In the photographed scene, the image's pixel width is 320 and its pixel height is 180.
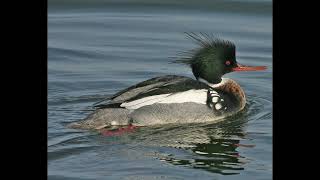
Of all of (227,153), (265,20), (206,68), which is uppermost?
(265,20)

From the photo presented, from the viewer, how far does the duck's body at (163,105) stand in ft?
27.7

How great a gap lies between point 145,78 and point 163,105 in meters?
1.57

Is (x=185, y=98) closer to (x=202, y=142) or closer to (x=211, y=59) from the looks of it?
(x=211, y=59)

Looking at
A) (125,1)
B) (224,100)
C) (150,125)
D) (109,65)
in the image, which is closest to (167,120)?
(150,125)

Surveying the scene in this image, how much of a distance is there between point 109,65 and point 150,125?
2370mm

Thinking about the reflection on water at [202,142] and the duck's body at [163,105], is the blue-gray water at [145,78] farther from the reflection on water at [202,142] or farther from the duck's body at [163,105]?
the duck's body at [163,105]

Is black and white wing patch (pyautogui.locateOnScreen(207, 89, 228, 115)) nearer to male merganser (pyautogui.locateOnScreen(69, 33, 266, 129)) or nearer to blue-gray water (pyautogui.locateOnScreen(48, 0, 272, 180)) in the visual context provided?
male merganser (pyautogui.locateOnScreen(69, 33, 266, 129))

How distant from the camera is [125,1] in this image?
46.7 feet

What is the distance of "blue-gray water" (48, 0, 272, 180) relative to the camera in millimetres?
6875

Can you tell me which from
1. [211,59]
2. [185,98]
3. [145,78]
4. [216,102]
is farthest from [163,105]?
[145,78]

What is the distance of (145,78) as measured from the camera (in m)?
10.2

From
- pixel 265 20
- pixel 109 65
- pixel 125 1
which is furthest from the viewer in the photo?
pixel 125 1

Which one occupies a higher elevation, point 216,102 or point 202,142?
point 216,102
